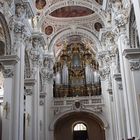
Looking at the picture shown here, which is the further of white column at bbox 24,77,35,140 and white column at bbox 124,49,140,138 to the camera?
white column at bbox 24,77,35,140

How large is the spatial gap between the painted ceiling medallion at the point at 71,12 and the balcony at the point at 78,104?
6148mm

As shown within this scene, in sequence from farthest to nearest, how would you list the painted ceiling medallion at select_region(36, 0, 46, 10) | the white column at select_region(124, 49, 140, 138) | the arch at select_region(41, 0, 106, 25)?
the arch at select_region(41, 0, 106, 25)
the painted ceiling medallion at select_region(36, 0, 46, 10)
the white column at select_region(124, 49, 140, 138)

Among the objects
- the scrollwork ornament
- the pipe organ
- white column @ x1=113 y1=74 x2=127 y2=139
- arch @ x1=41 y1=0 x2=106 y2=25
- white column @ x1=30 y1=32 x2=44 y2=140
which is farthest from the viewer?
the pipe organ

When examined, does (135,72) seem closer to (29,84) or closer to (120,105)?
(120,105)

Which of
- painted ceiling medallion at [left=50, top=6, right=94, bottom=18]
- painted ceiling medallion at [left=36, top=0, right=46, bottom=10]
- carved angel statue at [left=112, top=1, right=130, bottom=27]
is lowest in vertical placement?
carved angel statue at [left=112, top=1, right=130, bottom=27]

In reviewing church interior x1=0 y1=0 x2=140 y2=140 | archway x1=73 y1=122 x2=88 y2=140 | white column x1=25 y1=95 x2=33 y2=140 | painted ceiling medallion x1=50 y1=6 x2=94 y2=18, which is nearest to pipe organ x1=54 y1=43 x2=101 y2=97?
church interior x1=0 y1=0 x2=140 y2=140

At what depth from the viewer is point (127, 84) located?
11.5 m

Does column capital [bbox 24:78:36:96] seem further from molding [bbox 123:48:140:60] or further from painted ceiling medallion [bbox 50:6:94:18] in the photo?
painted ceiling medallion [bbox 50:6:94:18]

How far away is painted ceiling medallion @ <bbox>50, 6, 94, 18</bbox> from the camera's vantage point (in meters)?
21.0

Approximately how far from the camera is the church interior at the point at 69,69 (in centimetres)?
1162

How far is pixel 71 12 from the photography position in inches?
850

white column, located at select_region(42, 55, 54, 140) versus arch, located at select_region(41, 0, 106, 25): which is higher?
arch, located at select_region(41, 0, 106, 25)

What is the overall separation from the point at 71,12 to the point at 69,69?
15.7ft

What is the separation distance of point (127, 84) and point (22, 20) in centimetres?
539
